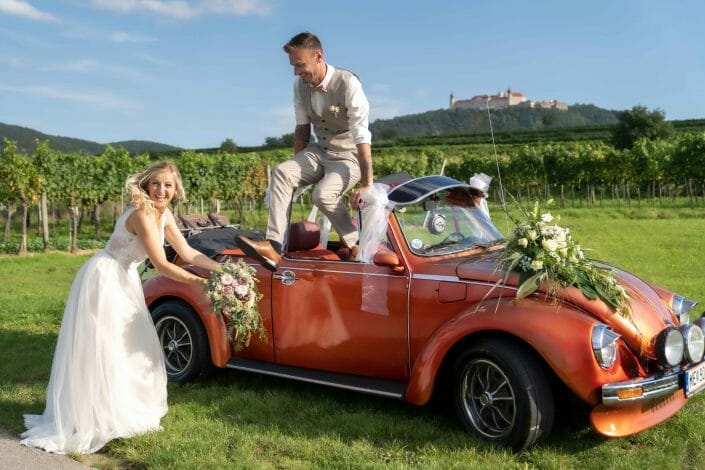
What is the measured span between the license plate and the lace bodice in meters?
Result: 4.12

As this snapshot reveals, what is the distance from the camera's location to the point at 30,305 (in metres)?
11.5

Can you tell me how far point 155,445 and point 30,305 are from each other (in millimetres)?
7654

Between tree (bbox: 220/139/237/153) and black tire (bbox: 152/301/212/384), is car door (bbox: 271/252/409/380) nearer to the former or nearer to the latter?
black tire (bbox: 152/301/212/384)

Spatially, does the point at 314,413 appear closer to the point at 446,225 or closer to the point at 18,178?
the point at 446,225

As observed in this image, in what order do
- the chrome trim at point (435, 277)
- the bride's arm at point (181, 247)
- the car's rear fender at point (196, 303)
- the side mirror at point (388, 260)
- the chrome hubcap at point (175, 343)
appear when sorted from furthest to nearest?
the chrome hubcap at point (175, 343), the car's rear fender at point (196, 303), the bride's arm at point (181, 247), the side mirror at point (388, 260), the chrome trim at point (435, 277)

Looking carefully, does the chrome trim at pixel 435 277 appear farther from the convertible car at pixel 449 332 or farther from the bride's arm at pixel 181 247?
the bride's arm at pixel 181 247

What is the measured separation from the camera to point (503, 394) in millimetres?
4746

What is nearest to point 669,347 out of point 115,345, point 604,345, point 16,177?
point 604,345

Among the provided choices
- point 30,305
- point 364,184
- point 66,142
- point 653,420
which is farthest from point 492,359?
point 66,142

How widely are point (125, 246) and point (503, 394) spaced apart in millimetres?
3265

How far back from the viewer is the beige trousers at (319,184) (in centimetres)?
623

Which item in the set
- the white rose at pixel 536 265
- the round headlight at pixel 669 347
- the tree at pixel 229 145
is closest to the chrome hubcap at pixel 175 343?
the white rose at pixel 536 265

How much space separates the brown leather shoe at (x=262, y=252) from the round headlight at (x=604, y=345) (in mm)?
2821

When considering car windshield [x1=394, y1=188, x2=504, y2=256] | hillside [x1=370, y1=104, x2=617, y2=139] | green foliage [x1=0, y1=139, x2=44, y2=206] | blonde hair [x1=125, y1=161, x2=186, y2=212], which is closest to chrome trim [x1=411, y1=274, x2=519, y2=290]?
car windshield [x1=394, y1=188, x2=504, y2=256]
